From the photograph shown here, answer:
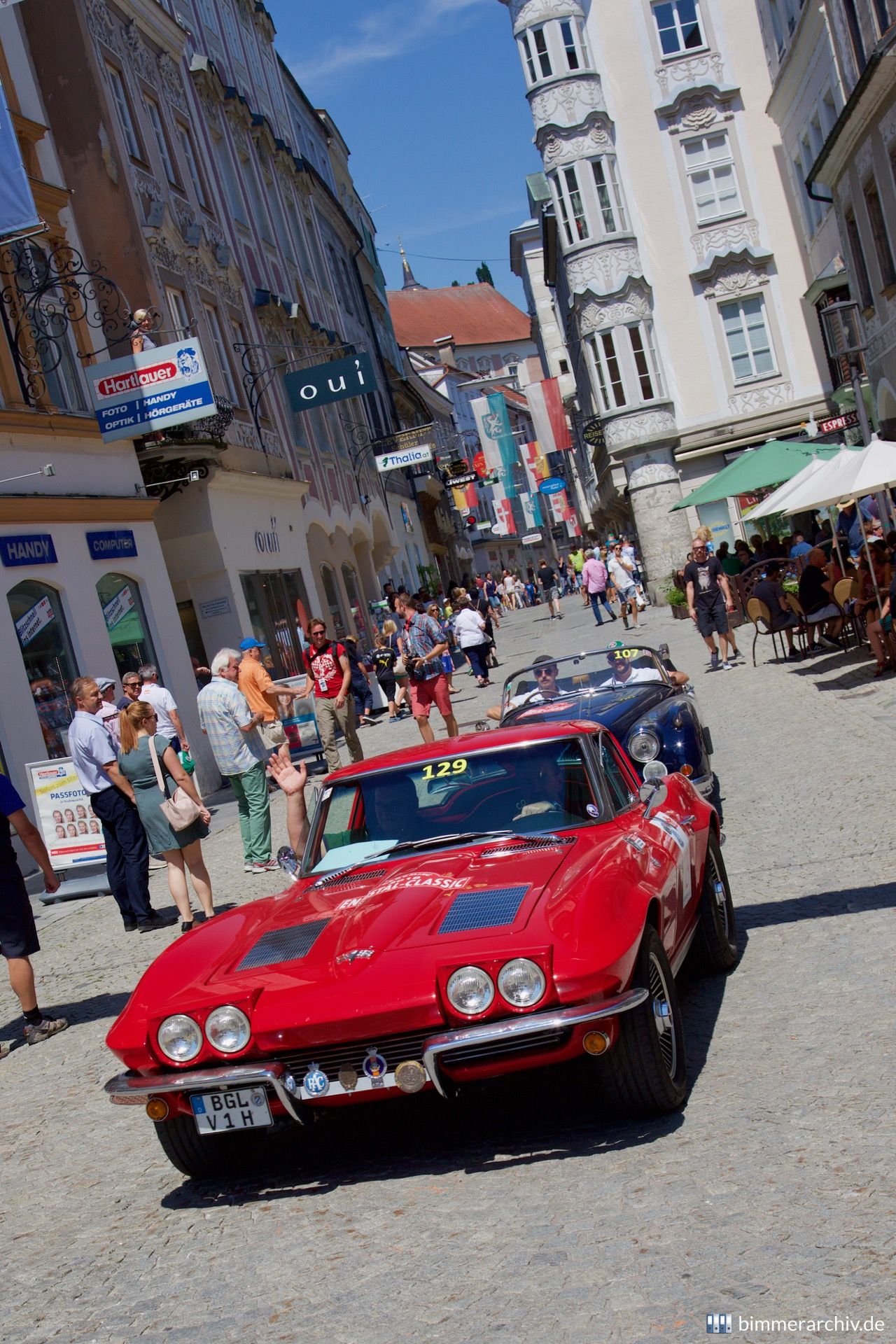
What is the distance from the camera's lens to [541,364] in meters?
103

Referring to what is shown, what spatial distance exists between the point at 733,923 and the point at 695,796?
607 millimetres

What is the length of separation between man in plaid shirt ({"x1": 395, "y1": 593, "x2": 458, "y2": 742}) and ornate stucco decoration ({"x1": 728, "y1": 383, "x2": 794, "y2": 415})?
27.5m

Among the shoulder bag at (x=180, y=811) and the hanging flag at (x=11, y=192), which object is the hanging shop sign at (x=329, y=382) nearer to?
the hanging flag at (x=11, y=192)

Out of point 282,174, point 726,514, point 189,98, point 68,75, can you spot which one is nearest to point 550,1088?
point 68,75

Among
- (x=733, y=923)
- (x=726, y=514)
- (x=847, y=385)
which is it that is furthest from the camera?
(x=726, y=514)

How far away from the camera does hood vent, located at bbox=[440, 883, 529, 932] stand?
4.70 m

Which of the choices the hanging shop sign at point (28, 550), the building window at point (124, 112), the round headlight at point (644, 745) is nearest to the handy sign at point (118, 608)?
the hanging shop sign at point (28, 550)

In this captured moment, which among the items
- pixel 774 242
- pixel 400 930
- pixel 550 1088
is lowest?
pixel 550 1088

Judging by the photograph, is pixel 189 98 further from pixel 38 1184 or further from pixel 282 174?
pixel 38 1184

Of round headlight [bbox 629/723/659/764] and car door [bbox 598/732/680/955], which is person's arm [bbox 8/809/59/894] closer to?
car door [bbox 598/732/680/955]

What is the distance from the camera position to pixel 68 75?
21219 mm

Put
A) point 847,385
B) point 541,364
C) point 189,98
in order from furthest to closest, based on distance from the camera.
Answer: point 541,364 → point 847,385 → point 189,98

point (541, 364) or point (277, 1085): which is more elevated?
point (541, 364)

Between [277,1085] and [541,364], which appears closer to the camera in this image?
[277,1085]
